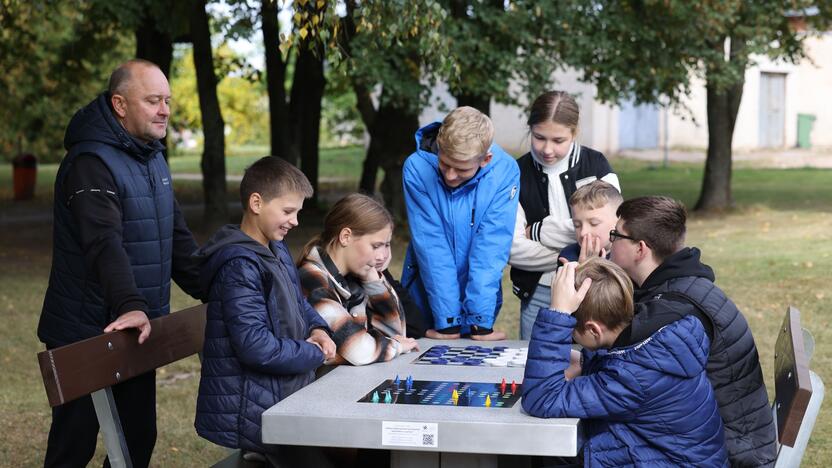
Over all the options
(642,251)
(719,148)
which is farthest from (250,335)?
(719,148)

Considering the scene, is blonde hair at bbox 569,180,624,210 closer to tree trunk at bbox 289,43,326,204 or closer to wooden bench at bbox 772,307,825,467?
wooden bench at bbox 772,307,825,467

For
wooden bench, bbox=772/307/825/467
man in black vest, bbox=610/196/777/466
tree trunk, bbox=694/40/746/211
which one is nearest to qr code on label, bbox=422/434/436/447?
man in black vest, bbox=610/196/777/466

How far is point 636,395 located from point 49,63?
27.3 metres

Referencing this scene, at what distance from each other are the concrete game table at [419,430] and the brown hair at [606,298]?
0.37 metres

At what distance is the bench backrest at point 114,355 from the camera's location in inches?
145

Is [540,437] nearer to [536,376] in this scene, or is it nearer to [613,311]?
[536,376]

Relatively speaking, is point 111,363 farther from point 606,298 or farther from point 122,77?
point 606,298

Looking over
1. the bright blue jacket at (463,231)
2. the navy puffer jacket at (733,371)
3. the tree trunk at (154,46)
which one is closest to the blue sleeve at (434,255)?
the bright blue jacket at (463,231)

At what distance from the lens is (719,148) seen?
20891mm

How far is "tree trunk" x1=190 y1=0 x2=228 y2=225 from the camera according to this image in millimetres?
16859

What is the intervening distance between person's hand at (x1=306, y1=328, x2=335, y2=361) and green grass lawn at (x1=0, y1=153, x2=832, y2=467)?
2307 millimetres

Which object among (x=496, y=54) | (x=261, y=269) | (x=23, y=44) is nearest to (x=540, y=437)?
(x=261, y=269)

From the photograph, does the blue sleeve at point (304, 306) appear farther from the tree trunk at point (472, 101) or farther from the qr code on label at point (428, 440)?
the tree trunk at point (472, 101)

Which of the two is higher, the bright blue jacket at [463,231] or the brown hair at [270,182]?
the brown hair at [270,182]
